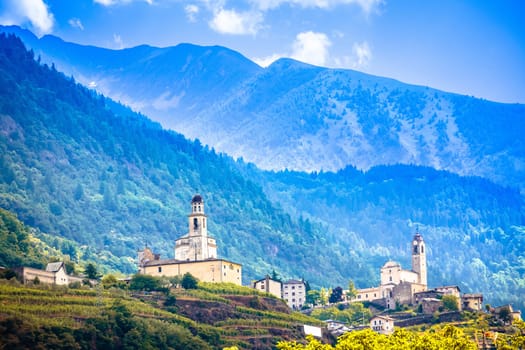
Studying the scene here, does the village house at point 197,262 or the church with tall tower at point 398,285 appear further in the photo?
the church with tall tower at point 398,285

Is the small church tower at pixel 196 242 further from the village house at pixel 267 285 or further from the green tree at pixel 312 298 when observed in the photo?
the green tree at pixel 312 298

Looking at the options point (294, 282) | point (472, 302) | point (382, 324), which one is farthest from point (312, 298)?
point (382, 324)

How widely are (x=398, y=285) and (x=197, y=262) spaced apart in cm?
4301

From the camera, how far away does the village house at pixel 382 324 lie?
15962 centimetres

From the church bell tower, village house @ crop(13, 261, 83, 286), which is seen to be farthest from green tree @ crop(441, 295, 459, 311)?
village house @ crop(13, 261, 83, 286)

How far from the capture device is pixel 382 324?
161 metres

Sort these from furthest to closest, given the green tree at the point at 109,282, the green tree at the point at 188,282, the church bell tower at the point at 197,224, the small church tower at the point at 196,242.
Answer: the church bell tower at the point at 197,224 < the small church tower at the point at 196,242 < the green tree at the point at 188,282 < the green tree at the point at 109,282

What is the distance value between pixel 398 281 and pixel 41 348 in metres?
89.5

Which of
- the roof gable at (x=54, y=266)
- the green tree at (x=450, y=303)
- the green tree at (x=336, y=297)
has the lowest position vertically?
the green tree at (x=450, y=303)

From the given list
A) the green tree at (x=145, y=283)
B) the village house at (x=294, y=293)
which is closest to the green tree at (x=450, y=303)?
the village house at (x=294, y=293)

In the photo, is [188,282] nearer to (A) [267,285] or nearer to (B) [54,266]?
(B) [54,266]

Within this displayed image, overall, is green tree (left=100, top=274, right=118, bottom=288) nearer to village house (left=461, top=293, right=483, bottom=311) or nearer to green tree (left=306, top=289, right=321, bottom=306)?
green tree (left=306, top=289, right=321, bottom=306)

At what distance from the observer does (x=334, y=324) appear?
163 metres

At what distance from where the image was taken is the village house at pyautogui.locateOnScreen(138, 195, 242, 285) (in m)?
151
